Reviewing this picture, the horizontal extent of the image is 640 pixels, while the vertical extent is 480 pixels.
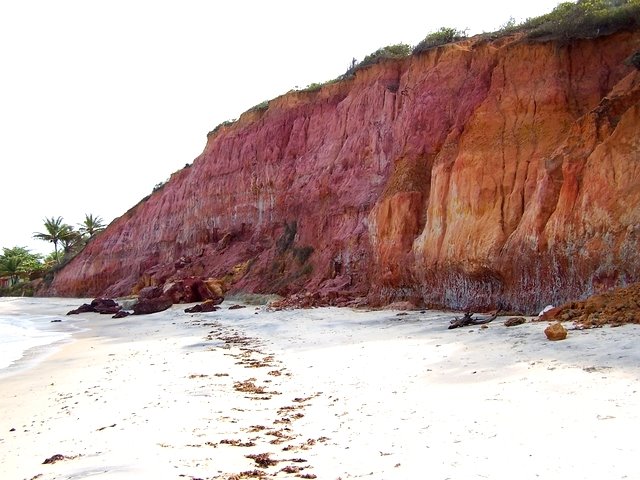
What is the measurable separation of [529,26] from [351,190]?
10121mm

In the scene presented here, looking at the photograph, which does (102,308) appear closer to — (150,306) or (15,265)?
(150,306)

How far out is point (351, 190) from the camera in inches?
977

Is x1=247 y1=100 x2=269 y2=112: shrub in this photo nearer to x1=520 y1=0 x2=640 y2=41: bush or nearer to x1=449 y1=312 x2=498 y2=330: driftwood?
x1=520 y1=0 x2=640 y2=41: bush

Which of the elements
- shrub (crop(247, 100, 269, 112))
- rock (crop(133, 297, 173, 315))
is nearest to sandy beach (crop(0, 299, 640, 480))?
rock (crop(133, 297, 173, 315))

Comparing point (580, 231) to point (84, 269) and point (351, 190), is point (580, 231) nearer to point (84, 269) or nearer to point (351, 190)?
point (351, 190)

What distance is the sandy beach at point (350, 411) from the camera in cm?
400

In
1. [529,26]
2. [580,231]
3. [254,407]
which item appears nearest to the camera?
[254,407]

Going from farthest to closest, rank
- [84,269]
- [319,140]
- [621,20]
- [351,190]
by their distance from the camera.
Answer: [84,269] < [319,140] < [351,190] < [621,20]

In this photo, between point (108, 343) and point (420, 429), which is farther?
point (108, 343)

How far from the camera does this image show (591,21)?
1517cm

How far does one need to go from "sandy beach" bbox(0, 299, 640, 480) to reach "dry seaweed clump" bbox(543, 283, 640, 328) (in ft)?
2.09

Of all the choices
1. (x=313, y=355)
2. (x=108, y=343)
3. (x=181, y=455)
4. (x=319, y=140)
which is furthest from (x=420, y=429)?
(x=319, y=140)

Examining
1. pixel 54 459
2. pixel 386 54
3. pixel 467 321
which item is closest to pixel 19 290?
pixel 386 54

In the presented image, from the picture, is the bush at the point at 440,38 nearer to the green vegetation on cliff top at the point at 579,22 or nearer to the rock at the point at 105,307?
the green vegetation on cliff top at the point at 579,22
